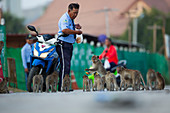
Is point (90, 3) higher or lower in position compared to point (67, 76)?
higher

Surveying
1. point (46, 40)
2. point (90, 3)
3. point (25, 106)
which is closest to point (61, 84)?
point (46, 40)

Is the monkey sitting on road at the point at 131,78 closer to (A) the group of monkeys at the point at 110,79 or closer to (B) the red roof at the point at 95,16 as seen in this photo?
(A) the group of monkeys at the point at 110,79

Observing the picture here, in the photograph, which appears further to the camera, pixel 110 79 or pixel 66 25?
pixel 110 79

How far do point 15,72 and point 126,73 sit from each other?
4.67 metres

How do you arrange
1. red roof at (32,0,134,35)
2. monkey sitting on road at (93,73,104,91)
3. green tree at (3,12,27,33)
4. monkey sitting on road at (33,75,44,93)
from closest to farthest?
monkey sitting on road at (33,75,44,93) → monkey sitting on road at (93,73,104,91) → green tree at (3,12,27,33) → red roof at (32,0,134,35)

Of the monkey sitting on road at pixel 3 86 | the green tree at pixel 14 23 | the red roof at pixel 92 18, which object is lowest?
the monkey sitting on road at pixel 3 86

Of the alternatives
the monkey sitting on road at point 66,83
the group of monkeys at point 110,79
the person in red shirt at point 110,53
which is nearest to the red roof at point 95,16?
the person in red shirt at point 110,53

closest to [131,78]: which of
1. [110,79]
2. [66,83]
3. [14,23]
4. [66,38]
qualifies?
[110,79]

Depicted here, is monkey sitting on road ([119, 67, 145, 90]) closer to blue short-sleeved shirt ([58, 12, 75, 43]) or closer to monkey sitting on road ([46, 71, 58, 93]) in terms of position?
blue short-sleeved shirt ([58, 12, 75, 43])

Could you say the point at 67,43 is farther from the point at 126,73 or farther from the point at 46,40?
the point at 126,73

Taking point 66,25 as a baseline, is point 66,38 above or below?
below

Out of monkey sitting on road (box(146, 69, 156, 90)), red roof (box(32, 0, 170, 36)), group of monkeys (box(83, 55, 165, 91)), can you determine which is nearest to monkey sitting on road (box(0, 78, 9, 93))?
group of monkeys (box(83, 55, 165, 91))

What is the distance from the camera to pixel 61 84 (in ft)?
30.5

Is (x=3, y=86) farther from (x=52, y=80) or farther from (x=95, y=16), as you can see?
(x=95, y=16)
